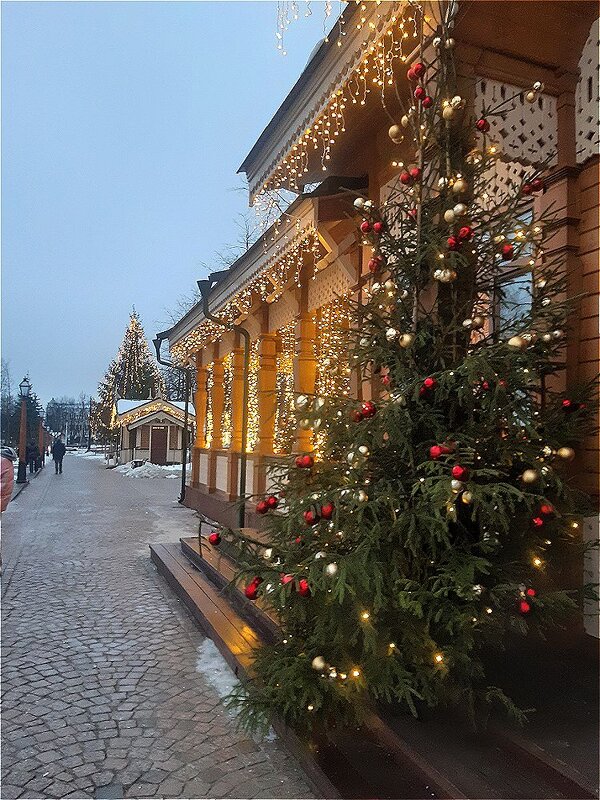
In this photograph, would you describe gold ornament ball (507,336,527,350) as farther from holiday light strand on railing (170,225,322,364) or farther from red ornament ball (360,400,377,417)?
holiday light strand on railing (170,225,322,364)

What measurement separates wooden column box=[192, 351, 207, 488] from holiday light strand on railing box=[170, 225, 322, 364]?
229 cm

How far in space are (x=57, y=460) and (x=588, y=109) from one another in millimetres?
30988

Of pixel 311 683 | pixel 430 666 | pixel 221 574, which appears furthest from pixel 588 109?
pixel 221 574

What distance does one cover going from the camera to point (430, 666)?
2.77m

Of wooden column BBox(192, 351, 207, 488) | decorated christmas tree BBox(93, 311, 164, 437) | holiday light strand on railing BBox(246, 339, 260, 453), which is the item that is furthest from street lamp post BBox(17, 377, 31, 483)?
decorated christmas tree BBox(93, 311, 164, 437)

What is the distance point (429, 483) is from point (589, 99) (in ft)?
9.58

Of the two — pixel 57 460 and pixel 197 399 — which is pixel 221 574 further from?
pixel 57 460

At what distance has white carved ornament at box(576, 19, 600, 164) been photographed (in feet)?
12.1

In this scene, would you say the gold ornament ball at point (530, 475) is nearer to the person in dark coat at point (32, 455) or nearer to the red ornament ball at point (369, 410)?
the red ornament ball at point (369, 410)

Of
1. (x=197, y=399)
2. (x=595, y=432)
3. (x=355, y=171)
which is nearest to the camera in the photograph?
(x=595, y=432)

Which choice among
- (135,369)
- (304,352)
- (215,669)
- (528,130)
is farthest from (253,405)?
(135,369)

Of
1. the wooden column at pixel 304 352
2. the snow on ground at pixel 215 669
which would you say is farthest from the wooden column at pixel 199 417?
the snow on ground at pixel 215 669

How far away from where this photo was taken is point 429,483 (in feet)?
8.64

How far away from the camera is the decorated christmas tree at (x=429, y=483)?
2.71 meters
